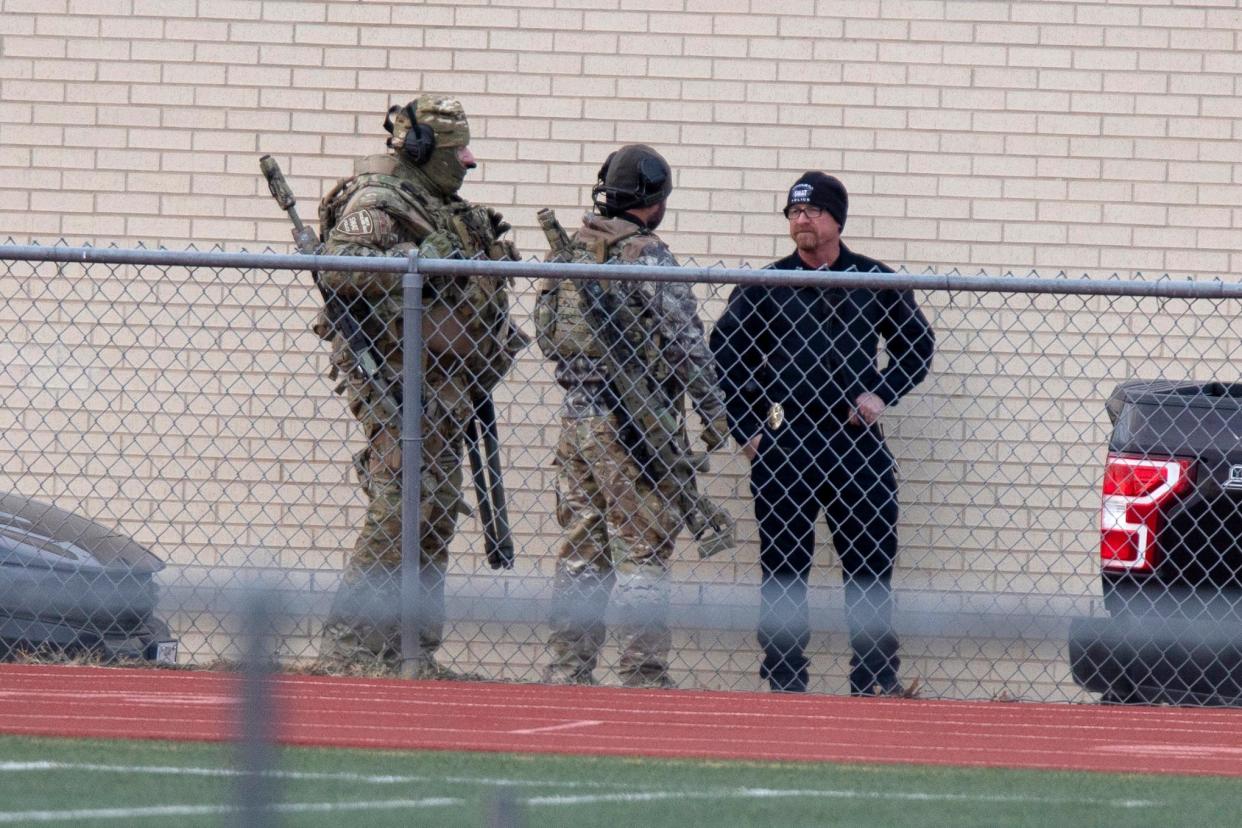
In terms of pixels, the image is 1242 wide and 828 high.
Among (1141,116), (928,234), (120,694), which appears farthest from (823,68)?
(120,694)

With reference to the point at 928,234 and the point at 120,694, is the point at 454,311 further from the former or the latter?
the point at 928,234

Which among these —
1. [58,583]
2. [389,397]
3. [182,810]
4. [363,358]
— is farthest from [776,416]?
[182,810]

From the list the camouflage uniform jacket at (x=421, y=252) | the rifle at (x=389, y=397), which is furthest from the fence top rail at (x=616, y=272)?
the rifle at (x=389, y=397)

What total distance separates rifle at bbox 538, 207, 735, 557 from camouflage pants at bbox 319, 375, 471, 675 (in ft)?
1.87

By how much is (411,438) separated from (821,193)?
2127mm

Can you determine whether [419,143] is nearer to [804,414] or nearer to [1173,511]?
[804,414]

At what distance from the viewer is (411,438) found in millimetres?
6594

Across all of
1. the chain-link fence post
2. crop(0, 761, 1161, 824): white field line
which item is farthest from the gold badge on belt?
crop(0, 761, 1161, 824): white field line

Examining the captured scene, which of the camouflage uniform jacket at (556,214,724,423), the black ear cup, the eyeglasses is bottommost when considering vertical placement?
the camouflage uniform jacket at (556,214,724,423)

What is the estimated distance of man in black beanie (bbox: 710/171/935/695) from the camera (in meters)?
7.22

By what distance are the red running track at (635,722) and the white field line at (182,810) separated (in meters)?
0.77

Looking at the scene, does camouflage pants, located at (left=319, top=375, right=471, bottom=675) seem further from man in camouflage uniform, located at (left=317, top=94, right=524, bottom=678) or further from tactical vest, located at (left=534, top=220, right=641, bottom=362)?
tactical vest, located at (left=534, top=220, right=641, bottom=362)

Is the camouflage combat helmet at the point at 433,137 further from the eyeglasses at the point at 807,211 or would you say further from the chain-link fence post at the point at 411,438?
the eyeglasses at the point at 807,211

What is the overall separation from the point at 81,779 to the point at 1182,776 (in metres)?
2.78
